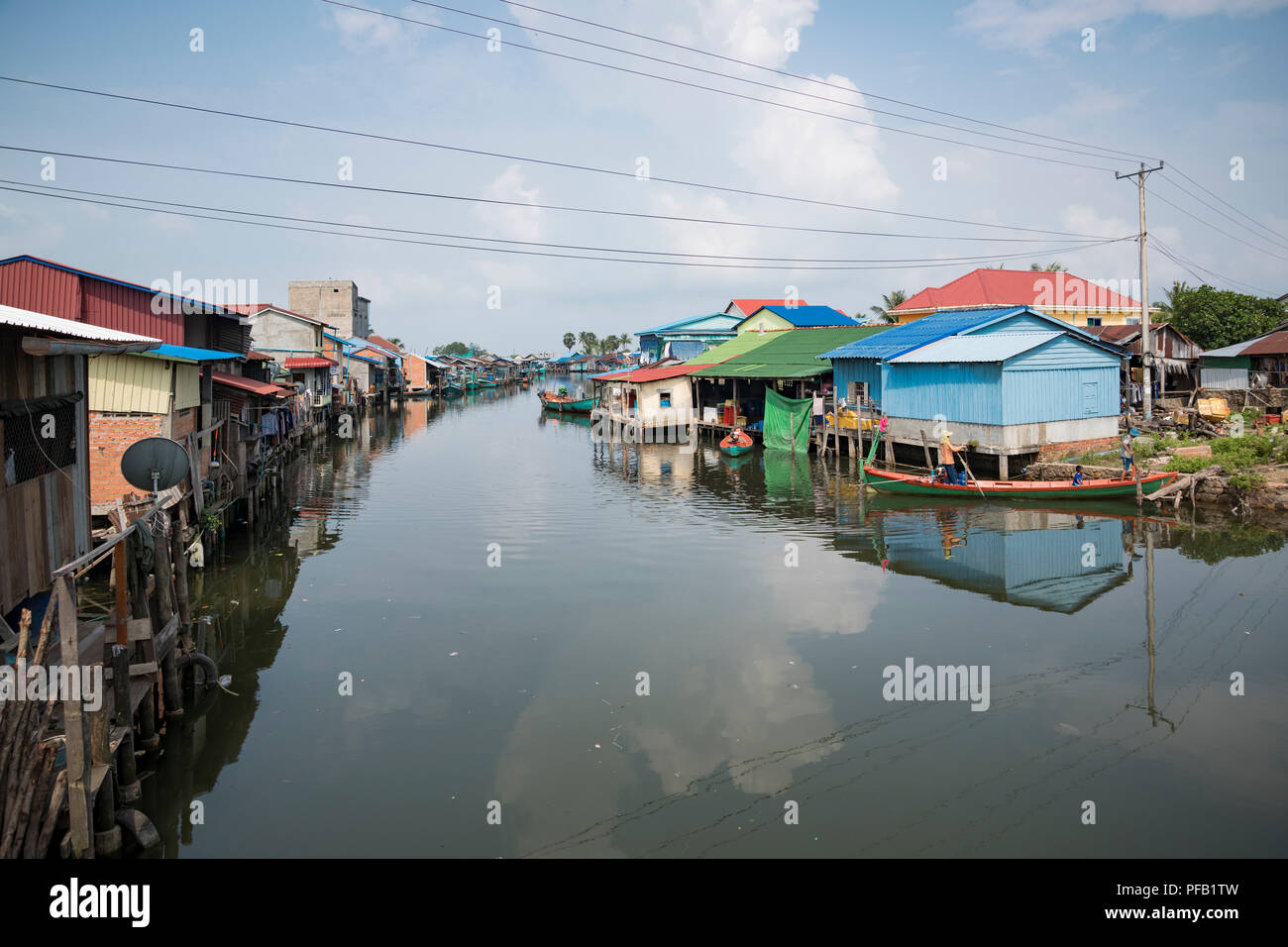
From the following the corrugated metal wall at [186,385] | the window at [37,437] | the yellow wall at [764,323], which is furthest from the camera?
the yellow wall at [764,323]

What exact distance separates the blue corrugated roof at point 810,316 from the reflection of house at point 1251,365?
25.4 meters

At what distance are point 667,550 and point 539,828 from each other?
37.8ft

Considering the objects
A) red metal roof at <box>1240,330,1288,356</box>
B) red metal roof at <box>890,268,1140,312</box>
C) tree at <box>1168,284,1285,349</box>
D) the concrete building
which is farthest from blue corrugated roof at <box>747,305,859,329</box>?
the concrete building

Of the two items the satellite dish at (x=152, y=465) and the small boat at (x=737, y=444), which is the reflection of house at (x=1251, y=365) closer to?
the small boat at (x=737, y=444)

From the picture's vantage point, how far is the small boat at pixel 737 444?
36.3m

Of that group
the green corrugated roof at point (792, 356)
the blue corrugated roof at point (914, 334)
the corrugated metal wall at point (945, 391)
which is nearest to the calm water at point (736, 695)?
the corrugated metal wall at point (945, 391)

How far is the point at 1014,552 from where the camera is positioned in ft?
62.8

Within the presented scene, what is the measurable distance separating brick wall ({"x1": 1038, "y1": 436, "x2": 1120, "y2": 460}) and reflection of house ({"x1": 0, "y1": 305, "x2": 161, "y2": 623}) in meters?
24.0

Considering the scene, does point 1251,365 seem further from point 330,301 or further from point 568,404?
point 330,301

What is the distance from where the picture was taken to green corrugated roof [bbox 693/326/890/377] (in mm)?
37188

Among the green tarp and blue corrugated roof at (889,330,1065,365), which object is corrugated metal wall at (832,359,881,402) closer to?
the green tarp
